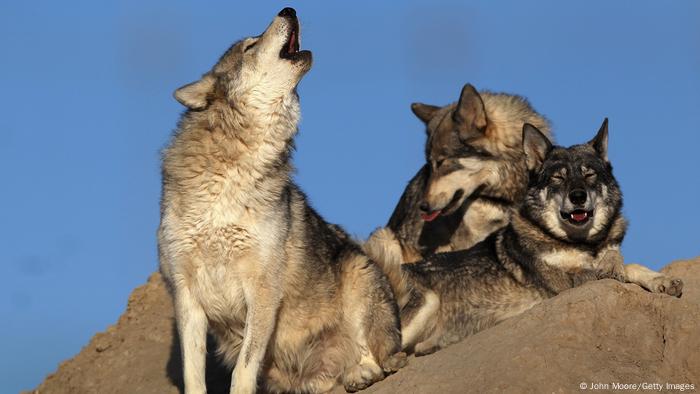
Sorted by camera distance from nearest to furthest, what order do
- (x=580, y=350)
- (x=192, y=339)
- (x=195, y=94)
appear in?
(x=580, y=350) → (x=192, y=339) → (x=195, y=94)

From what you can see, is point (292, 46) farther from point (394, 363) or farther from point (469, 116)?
point (469, 116)

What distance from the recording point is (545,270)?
36.0 ft

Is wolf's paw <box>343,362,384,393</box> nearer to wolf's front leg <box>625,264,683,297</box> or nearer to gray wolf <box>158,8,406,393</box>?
gray wolf <box>158,8,406,393</box>

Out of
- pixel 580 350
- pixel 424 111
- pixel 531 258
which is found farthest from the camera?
pixel 424 111

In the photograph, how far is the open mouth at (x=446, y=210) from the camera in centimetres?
1303

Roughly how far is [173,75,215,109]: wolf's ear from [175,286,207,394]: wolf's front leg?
1.63 meters

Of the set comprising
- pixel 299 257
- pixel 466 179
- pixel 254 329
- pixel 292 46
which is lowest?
Result: pixel 254 329

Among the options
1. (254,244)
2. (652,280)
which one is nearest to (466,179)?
(652,280)

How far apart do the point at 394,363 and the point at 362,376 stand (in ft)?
1.03

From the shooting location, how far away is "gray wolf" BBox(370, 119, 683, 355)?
10844 millimetres

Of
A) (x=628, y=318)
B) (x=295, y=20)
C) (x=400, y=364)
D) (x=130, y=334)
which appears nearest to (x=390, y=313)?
(x=400, y=364)

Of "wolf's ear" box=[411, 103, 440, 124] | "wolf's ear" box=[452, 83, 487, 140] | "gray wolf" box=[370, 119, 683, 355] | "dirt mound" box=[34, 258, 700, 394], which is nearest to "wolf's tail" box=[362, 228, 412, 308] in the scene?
"gray wolf" box=[370, 119, 683, 355]

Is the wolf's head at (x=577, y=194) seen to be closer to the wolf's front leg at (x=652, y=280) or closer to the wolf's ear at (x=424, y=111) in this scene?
the wolf's front leg at (x=652, y=280)

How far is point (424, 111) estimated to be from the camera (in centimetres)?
1462
